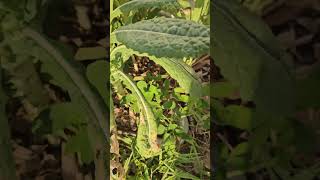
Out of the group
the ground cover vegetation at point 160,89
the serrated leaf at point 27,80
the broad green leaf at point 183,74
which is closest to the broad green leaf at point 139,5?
the ground cover vegetation at point 160,89

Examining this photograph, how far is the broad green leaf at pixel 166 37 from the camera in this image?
1.19m

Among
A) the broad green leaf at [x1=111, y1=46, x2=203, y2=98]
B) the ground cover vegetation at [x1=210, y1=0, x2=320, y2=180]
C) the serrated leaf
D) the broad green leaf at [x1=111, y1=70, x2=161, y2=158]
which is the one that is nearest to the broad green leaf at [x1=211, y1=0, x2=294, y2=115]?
the ground cover vegetation at [x1=210, y1=0, x2=320, y2=180]

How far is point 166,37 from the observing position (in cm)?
121

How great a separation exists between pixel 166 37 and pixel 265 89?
10.2 inches

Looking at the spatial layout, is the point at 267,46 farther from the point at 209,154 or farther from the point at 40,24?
the point at 40,24

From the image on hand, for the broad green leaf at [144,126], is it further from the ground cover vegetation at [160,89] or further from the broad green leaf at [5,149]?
the broad green leaf at [5,149]

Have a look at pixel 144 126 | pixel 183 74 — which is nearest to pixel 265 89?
pixel 183 74

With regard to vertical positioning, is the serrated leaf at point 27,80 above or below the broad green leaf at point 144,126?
above

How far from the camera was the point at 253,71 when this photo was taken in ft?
3.55

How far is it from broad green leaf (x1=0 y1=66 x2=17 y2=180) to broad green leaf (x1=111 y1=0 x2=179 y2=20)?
303mm

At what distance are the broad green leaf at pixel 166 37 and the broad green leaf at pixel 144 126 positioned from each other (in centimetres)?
8

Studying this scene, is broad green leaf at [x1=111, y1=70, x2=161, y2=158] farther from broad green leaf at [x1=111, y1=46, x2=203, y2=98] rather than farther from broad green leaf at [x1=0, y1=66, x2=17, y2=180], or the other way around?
broad green leaf at [x1=0, y1=66, x2=17, y2=180]

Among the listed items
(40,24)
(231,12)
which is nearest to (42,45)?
(40,24)

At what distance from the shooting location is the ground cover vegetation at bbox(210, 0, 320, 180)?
105 centimetres
